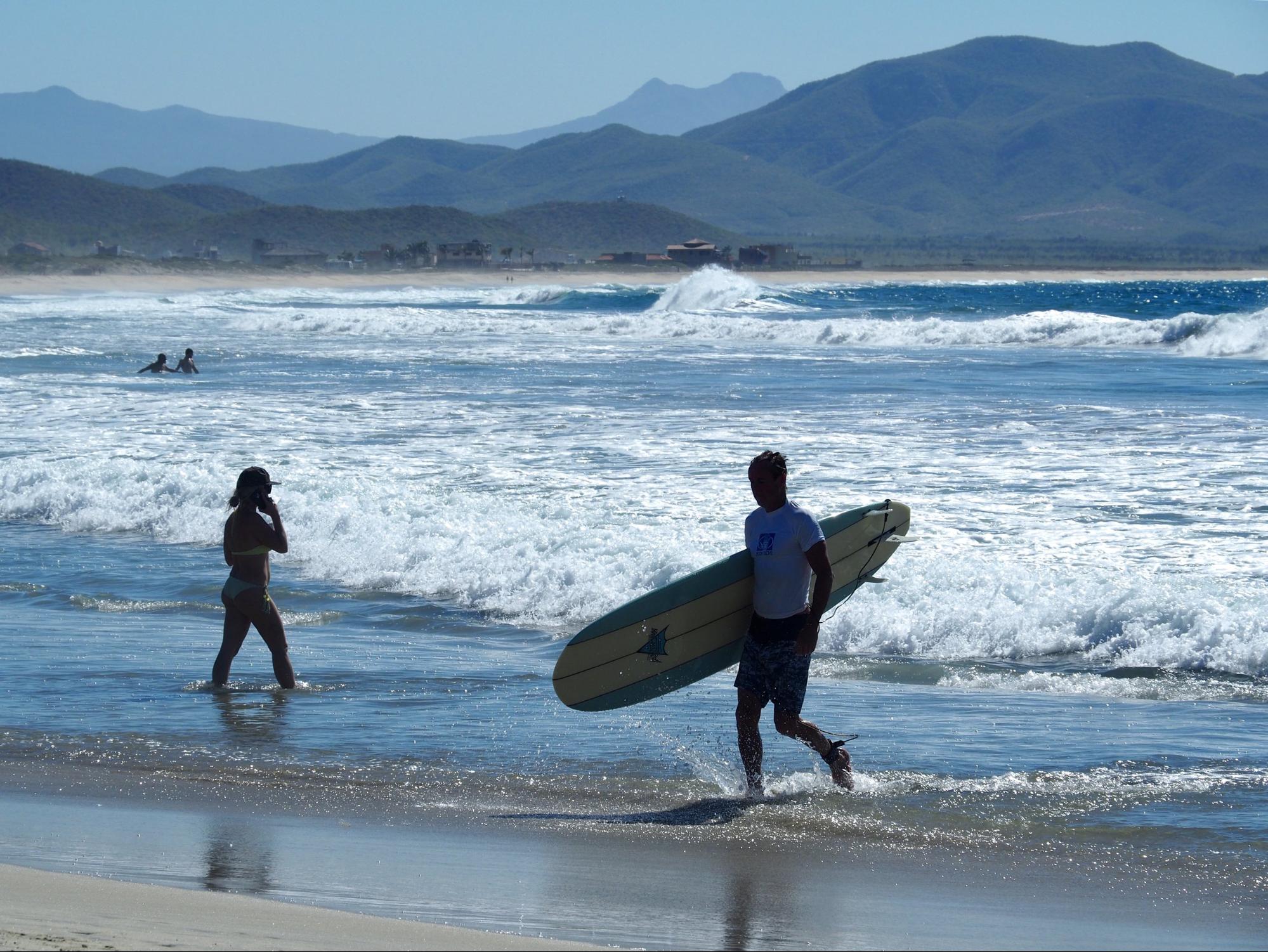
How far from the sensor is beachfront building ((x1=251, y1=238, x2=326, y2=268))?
4621 inches

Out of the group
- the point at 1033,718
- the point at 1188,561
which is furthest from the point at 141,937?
the point at 1188,561

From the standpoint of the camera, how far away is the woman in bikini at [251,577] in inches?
303

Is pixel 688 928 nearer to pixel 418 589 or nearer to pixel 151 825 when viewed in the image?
pixel 151 825

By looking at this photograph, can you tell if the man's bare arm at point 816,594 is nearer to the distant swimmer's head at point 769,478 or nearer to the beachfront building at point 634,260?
the distant swimmer's head at point 769,478

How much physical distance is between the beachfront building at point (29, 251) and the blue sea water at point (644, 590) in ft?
298

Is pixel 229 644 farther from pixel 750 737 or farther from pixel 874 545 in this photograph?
pixel 874 545

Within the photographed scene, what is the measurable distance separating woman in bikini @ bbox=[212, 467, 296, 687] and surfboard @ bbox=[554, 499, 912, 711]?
2.04 meters

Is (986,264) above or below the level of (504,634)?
above

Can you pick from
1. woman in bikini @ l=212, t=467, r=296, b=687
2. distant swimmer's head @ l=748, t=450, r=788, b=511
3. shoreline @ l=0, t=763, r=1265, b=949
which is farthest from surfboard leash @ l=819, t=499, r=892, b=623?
woman in bikini @ l=212, t=467, r=296, b=687

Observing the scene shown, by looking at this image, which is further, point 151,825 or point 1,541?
point 1,541

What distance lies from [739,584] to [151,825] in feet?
8.14

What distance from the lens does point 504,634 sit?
9.50 m

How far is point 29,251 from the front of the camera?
117 m

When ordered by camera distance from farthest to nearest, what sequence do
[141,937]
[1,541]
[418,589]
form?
[1,541], [418,589], [141,937]
